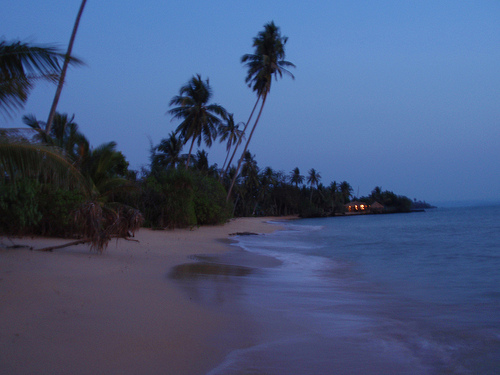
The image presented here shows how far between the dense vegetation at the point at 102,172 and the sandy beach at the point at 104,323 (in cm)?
164

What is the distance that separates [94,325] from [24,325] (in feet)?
2.16

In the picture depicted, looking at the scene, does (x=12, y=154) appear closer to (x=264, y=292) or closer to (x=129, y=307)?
(x=129, y=307)

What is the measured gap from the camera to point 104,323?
13.7 ft

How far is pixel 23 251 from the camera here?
314 inches

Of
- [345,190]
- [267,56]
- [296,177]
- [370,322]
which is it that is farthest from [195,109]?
[345,190]

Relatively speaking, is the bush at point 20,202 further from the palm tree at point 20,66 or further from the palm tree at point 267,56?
the palm tree at point 267,56

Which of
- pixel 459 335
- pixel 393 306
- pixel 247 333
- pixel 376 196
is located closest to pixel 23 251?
pixel 247 333

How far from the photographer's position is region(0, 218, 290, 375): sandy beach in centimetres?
329

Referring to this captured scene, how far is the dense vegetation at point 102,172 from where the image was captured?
5.83 metres

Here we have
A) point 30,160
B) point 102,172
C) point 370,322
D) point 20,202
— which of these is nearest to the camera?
point 370,322

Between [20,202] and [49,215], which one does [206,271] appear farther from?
[49,215]

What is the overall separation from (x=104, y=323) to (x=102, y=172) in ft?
36.4

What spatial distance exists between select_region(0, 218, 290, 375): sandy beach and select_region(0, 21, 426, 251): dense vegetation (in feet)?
5.38

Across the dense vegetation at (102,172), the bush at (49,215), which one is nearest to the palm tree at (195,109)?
the dense vegetation at (102,172)
